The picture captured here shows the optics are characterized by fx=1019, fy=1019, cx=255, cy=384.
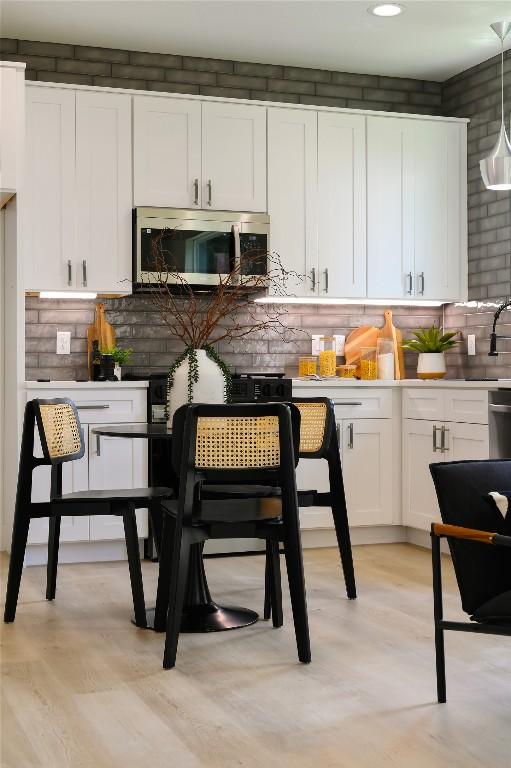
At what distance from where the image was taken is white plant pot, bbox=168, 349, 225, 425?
3.83m

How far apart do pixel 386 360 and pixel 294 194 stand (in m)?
1.13

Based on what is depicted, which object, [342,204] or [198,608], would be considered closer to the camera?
[198,608]

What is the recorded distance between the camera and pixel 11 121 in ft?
16.9

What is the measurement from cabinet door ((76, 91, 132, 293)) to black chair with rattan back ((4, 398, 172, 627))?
148 cm

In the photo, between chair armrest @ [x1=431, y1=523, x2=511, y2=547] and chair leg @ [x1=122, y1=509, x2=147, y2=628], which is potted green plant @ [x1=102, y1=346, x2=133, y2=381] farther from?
chair armrest @ [x1=431, y1=523, x2=511, y2=547]

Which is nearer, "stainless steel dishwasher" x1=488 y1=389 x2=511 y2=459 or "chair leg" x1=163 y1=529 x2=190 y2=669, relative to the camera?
"chair leg" x1=163 y1=529 x2=190 y2=669

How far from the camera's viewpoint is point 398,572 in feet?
15.9

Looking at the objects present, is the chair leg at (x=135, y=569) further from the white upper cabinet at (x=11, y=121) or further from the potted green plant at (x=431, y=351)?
the potted green plant at (x=431, y=351)

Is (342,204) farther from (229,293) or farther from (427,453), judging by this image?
(427,453)

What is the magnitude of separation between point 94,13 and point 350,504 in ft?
9.63

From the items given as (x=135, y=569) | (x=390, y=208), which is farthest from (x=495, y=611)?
(x=390, y=208)

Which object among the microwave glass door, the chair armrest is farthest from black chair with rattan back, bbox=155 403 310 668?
the microwave glass door

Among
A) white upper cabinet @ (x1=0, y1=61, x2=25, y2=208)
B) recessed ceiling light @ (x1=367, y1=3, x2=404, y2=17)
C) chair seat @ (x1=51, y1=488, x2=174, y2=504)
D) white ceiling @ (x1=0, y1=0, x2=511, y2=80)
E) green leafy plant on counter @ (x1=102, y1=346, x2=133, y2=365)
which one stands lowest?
chair seat @ (x1=51, y1=488, x2=174, y2=504)

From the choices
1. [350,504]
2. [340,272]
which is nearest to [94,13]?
[340,272]
